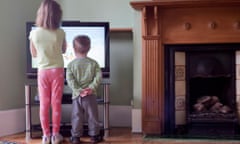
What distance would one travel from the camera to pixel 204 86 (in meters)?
3.83

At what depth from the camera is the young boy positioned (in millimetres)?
3236

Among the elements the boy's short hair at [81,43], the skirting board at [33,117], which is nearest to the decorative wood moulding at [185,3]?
the boy's short hair at [81,43]

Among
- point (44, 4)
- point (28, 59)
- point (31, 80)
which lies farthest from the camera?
point (31, 80)

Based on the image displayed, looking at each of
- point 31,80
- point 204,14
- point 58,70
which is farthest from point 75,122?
point 204,14

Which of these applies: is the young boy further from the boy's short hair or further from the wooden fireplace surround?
the wooden fireplace surround

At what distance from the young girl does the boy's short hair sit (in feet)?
0.57

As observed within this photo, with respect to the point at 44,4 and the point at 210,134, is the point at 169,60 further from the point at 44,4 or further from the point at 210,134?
the point at 44,4

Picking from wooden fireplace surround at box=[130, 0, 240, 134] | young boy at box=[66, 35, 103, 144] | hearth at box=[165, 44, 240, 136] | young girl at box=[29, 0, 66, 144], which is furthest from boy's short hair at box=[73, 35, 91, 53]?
hearth at box=[165, 44, 240, 136]

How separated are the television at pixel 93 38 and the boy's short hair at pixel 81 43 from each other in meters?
0.30

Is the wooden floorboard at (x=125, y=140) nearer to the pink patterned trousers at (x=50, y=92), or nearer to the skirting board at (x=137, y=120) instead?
the skirting board at (x=137, y=120)

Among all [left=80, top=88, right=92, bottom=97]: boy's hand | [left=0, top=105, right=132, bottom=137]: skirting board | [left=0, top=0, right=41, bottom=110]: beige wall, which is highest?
[left=0, top=0, right=41, bottom=110]: beige wall

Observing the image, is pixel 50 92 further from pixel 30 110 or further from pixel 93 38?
pixel 93 38

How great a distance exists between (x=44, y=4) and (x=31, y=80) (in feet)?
3.60

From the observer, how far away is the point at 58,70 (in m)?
3.14
